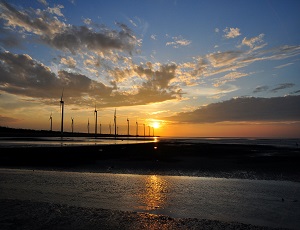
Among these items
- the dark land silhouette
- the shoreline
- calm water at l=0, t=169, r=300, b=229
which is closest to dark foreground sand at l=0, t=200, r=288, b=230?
calm water at l=0, t=169, r=300, b=229

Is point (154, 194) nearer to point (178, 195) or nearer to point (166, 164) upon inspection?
point (178, 195)

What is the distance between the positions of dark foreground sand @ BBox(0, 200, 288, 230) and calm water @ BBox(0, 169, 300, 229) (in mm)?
870

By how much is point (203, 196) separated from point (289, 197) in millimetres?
4380

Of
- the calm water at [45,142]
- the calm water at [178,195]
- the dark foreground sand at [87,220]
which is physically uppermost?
the calm water at [45,142]

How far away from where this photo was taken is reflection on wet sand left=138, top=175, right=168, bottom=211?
11.4m

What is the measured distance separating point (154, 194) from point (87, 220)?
5.35 meters

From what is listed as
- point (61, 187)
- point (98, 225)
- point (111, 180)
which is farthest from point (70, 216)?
point (111, 180)

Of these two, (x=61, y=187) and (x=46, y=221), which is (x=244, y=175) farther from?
(x=46, y=221)

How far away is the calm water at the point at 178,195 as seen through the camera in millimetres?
10295

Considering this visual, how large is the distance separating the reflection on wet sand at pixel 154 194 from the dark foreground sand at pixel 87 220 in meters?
1.63

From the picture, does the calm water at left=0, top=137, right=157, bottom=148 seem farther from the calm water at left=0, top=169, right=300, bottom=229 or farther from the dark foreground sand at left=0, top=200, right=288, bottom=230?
the dark foreground sand at left=0, top=200, right=288, bottom=230

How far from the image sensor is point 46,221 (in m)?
8.64

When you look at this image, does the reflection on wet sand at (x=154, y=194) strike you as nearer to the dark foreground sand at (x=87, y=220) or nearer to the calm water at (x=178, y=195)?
the calm water at (x=178, y=195)

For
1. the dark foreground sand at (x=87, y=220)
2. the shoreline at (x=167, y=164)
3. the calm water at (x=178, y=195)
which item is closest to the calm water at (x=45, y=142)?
the shoreline at (x=167, y=164)
